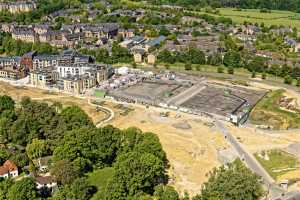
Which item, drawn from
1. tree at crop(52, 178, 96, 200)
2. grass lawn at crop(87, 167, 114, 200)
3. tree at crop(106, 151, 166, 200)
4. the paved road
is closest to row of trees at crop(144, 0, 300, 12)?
the paved road

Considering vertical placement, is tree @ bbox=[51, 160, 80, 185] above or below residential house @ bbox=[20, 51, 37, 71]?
below

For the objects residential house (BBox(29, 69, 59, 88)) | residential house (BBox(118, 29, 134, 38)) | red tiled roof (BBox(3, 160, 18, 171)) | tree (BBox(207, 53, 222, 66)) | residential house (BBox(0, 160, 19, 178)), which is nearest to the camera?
residential house (BBox(0, 160, 19, 178))

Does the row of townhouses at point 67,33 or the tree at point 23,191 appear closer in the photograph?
the tree at point 23,191

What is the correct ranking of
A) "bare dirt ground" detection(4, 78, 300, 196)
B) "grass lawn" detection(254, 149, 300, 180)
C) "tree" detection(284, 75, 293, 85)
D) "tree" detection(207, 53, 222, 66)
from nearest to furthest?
"bare dirt ground" detection(4, 78, 300, 196)
"grass lawn" detection(254, 149, 300, 180)
"tree" detection(284, 75, 293, 85)
"tree" detection(207, 53, 222, 66)

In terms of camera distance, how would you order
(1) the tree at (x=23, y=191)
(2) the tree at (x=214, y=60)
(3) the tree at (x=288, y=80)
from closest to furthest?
(1) the tree at (x=23, y=191)
(3) the tree at (x=288, y=80)
(2) the tree at (x=214, y=60)

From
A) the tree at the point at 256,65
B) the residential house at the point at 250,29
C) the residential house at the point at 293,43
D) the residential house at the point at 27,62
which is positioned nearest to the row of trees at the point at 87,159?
the residential house at the point at 27,62

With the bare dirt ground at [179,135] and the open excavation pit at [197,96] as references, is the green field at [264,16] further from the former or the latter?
the bare dirt ground at [179,135]

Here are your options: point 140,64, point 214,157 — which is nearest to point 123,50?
point 140,64

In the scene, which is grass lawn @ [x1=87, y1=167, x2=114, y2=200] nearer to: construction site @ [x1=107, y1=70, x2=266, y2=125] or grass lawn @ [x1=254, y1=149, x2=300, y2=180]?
grass lawn @ [x1=254, y1=149, x2=300, y2=180]
